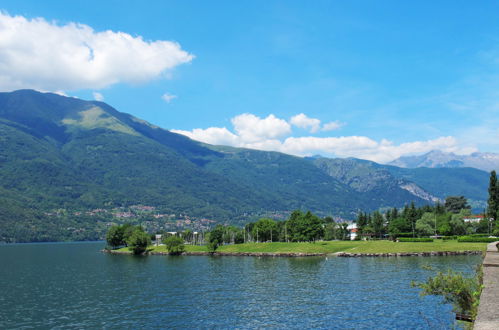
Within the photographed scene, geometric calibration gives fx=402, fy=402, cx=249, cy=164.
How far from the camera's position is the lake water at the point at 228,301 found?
2026 inches

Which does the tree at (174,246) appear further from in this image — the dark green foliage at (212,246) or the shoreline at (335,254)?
the dark green foliage at (212,246)

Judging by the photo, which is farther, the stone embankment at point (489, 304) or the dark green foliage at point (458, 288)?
the dark green foliage at point (458, 288)

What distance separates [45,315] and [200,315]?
23255 mm

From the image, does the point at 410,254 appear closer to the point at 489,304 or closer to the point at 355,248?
the point at 355,248

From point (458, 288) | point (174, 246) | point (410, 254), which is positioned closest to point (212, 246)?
point (174, 246)

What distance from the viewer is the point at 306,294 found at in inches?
2746

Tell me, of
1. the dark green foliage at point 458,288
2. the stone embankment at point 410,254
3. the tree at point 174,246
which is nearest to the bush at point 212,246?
the tree at point 174,246

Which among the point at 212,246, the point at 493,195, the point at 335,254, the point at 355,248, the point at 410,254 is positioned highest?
the point at 493,195

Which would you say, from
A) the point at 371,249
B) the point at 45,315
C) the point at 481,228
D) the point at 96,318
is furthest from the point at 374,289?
the point at 481,228

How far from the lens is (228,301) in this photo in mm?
65438

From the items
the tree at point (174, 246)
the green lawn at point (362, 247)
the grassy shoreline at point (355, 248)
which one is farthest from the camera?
the tree at point (174, 246)

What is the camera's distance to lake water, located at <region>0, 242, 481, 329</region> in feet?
169

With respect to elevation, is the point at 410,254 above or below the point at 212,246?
below

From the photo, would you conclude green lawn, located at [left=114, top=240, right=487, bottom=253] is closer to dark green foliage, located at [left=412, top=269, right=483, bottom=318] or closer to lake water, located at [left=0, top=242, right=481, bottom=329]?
lake water, located at [left=0, top=242, right=481, bottom=329]
